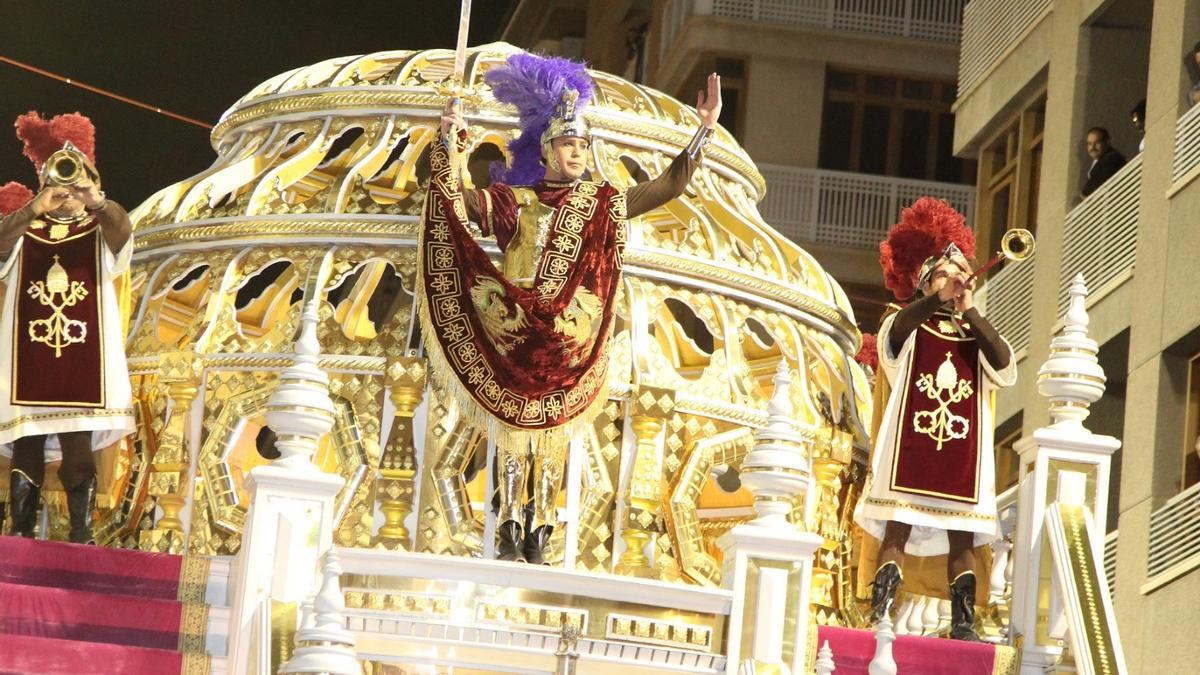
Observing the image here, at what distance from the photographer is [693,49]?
93.5 ft

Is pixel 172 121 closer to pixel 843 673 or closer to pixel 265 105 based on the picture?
pixel 265 105

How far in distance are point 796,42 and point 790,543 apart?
665 inches

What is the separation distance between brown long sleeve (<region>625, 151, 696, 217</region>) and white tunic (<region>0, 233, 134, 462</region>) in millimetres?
2342

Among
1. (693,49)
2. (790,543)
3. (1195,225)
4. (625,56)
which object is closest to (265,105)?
(790,543)

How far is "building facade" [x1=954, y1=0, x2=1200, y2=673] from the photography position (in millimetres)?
19406

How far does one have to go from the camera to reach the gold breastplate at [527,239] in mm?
13117

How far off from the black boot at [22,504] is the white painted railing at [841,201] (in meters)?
15.0

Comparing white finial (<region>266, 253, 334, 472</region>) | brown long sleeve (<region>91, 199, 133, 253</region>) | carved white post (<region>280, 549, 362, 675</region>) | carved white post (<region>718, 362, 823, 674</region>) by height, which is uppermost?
brown long sleeve (<region>91, 199, 133, 253</region>)

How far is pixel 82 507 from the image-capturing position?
43.4ft

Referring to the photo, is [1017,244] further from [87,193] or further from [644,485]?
[87,193]

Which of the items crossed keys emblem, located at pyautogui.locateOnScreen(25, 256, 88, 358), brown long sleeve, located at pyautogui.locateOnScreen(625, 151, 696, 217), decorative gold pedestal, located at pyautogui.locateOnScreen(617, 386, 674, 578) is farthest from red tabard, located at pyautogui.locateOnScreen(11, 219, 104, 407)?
decorative gold pedestal, located at pyautogui.locateOnScreen(617, 386, 674, 578)

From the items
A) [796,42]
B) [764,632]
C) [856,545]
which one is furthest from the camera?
[796,42]

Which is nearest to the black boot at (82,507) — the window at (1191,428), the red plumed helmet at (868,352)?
the red plumed helmet at (868,352)

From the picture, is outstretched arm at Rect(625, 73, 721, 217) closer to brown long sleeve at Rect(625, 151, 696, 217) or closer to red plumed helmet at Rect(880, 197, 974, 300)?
brown long sleeve at Rect(625, 151, 696, 217)
